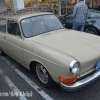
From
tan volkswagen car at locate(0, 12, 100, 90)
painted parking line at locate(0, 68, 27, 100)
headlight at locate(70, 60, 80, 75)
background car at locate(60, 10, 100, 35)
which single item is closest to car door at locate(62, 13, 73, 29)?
background car at locate(60, 10, 100, 35)

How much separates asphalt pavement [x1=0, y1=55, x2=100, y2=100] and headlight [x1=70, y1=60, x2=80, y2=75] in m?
0.69

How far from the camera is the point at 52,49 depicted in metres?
2.84

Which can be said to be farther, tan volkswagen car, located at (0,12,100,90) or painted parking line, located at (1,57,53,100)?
painted parking line, located at (1,57,53,100)

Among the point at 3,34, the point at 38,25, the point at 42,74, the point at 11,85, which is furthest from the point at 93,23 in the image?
the point at 11,85

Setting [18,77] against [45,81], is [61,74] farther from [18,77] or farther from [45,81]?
[18,77]

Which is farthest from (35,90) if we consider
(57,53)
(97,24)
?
(97,24)

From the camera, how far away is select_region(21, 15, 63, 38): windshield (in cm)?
355

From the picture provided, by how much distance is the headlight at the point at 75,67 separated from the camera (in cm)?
244

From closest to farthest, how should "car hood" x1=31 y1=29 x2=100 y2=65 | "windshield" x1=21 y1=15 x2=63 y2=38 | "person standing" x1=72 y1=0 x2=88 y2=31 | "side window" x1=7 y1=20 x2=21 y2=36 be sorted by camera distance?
1. "car hood" x1=31 y1=29 x2=100 y2=65
2. "windshield" x1=21 y1=15 x2=63 y2=38
3. "side window" x1=7 y1=20 x2=21 y2=36
4. "person standing" x1=72 y1=0 x2=88 y2=31

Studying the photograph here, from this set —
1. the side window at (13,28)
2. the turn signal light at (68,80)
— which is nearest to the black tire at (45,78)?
the turn signal light at (68,80)

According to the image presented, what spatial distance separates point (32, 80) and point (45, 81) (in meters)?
0.51

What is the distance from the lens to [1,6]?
532 inches

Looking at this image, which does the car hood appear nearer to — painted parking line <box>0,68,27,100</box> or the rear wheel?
painted parking line <box>0,68,27,100</box>

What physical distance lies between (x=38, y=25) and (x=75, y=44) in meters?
1.16
